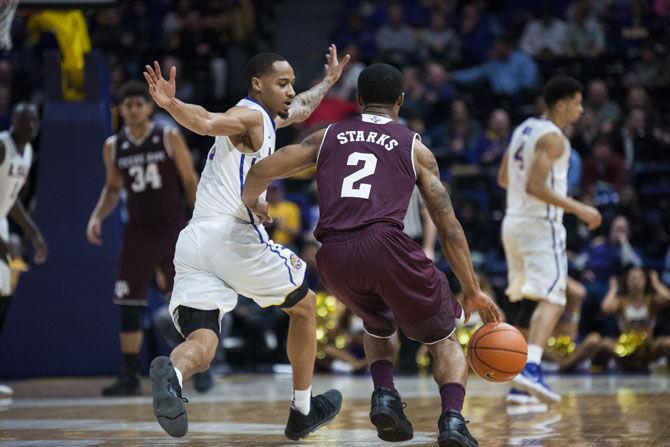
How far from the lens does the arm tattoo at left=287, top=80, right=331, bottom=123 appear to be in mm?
6125

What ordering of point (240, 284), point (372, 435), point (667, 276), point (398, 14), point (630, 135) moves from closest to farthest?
1. point (240, 284)
2. point (372, 435)
3. point (667, 276)
4. point (630, 135)
5. point (398, 14)

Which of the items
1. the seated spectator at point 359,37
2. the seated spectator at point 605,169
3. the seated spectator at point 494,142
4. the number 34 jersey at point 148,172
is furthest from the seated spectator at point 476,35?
the number 34 jersey at point 148,172

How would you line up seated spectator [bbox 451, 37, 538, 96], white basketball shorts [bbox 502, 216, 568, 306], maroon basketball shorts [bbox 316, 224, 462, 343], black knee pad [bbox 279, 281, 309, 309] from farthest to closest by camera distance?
seated spectator [bbox 451, 37, 538, 96], white basketball shorts [bbox 502, 216, 568, 306], black knee pad [bbox 279, 281, 309, 309], maroon basketball shorts [bbox 316, 224, 462, 343]

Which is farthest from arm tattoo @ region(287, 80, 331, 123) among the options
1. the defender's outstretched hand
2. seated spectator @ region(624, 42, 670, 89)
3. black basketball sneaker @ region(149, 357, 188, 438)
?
seated spectator @ region(624, 42, 670, 89)

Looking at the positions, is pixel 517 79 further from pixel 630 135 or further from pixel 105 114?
pixel 105 114

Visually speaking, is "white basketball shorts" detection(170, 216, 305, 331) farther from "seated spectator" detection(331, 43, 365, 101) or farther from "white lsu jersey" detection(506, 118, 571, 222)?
"seated spectator" detection(331, 43, 365, 101)

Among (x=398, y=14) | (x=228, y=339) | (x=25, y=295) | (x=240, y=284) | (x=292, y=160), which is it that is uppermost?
(x=398, y=14)

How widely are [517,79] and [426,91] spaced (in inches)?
49.2

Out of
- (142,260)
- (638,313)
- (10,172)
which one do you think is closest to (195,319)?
(142,260)

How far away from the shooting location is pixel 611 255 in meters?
11.6

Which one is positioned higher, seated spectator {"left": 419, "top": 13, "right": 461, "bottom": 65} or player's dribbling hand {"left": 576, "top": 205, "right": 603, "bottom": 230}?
seated spectator {"left": 419, "top": 13, "right": 461, "bottom": 65}

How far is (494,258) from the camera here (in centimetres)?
1243

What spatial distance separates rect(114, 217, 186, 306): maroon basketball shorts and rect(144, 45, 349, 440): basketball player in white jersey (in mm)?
3006

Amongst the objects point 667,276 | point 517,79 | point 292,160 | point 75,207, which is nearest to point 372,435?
point 292,160
